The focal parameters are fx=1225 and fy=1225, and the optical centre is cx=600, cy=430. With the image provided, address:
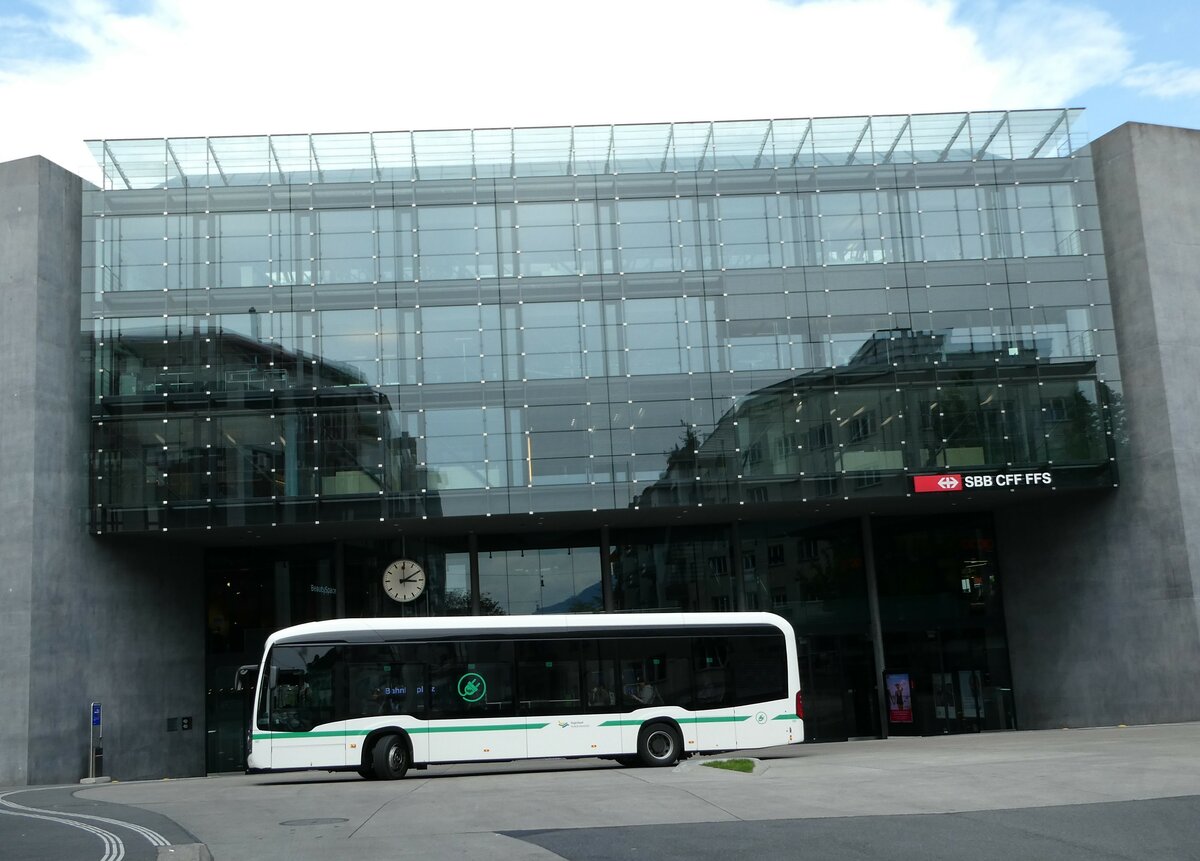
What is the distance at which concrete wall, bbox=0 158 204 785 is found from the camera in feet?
A: 97.1

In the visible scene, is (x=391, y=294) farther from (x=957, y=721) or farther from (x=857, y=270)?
(x=957, y=721)

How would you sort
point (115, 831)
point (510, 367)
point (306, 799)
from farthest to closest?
point (510, 367)
point (306, 799)
point (115, 831)

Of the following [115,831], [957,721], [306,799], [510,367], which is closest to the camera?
[115,831]

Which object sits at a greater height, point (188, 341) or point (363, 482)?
point (188, 341)

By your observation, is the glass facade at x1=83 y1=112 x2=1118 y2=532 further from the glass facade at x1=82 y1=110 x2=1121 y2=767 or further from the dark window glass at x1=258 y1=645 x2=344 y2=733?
the dark window glass at x1=258 y1=645 x2=344 y2=733

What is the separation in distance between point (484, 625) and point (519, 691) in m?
1.42

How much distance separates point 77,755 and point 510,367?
14593 millimetres

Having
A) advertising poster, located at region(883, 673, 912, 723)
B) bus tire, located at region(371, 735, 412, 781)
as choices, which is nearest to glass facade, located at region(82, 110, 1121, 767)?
advertising poster, located at region(883, 673, 912, 723)

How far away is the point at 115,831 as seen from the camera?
14.3m

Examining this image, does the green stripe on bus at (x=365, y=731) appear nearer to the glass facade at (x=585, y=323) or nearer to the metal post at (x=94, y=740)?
the glass facade at (x=585, y=323)

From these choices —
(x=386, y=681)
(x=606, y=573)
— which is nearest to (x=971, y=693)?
(x=606, y=573)

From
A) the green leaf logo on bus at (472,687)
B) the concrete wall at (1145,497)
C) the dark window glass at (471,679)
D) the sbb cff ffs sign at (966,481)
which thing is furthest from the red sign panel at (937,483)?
the green leaf logo on bus at (472,687)

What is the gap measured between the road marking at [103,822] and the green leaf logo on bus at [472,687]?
7334 millimetres

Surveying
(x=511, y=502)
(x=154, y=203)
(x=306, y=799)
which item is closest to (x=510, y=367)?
(x=511, y=502)
